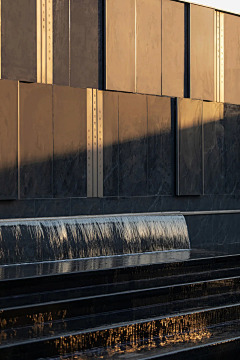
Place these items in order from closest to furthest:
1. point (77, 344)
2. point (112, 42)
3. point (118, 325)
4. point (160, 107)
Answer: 1. point (77, 344)
2. point (118, 325)
3. point (112, 42)
4. point (160, 107)

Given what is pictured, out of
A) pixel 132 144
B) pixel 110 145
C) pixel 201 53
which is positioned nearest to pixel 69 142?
pixel 110 145

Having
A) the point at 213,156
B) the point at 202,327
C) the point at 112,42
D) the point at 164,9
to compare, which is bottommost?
the point at 202,327

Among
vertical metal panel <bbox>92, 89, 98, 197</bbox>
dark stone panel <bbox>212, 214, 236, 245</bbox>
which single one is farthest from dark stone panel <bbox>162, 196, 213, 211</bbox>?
vertical metal panel <bbox>92, 89, 98, 197</bbox>

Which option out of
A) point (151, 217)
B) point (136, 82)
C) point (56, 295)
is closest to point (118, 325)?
point (56, 295)

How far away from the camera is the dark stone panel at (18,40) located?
10.1m

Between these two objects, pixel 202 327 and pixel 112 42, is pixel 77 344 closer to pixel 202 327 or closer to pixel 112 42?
pixel 202 327

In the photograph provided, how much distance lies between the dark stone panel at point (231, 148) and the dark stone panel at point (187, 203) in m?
0.69

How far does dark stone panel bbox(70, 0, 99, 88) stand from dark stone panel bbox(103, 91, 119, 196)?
1.60ft

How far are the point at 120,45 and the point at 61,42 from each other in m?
1.41

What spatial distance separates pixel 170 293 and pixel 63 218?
10.0ft

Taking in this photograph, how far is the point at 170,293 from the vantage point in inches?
296

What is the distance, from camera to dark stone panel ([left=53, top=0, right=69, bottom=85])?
10703 mm

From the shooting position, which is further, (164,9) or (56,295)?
(164,9)

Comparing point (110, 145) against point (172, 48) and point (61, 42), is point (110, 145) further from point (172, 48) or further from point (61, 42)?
point (172, 48)
